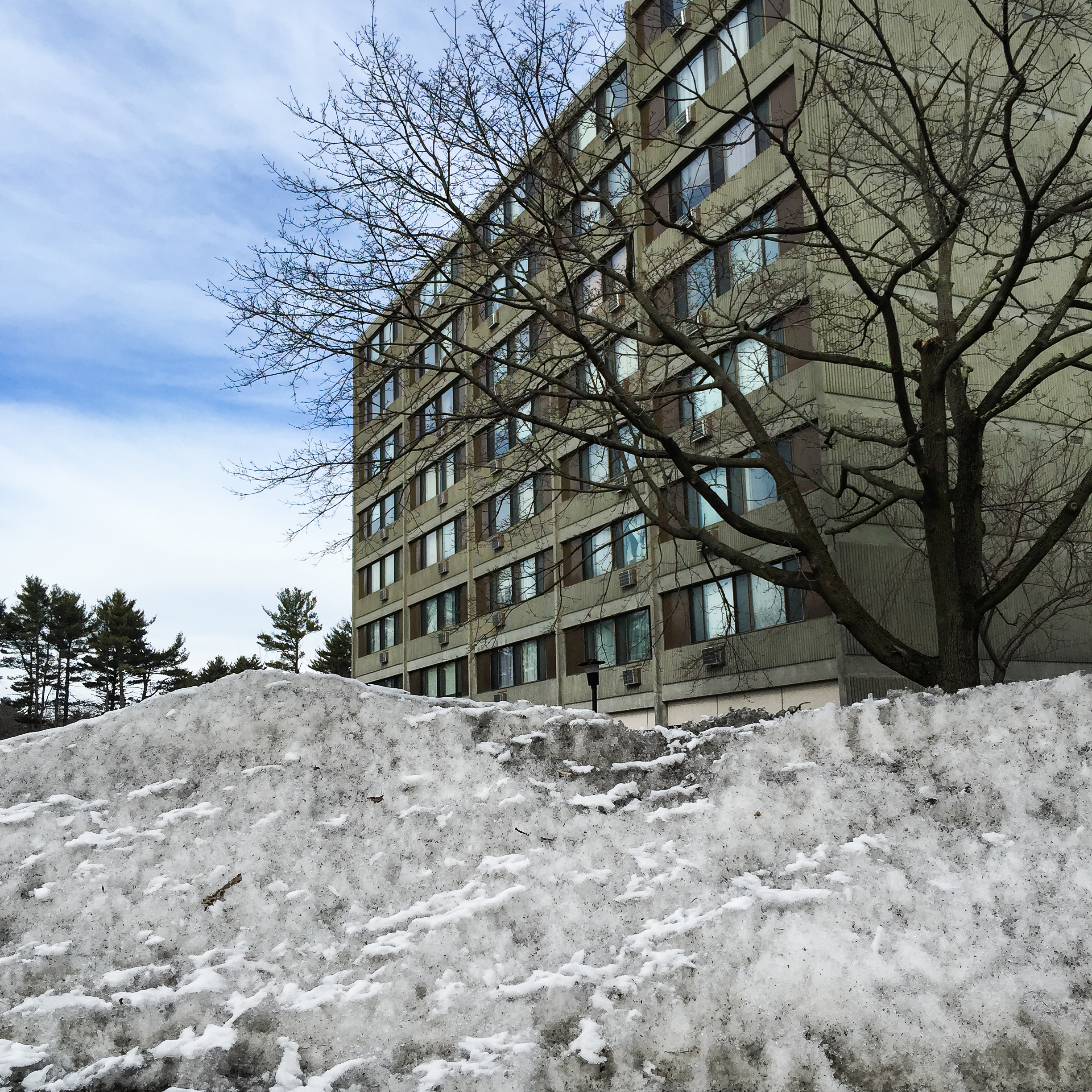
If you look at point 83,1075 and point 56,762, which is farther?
point 56,762

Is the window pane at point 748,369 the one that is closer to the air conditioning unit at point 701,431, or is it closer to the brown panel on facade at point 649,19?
the air conditioning unit at point 701,431

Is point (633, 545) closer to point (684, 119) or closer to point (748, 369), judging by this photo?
point (748, 369)

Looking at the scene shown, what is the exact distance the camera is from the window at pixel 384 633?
42.1m

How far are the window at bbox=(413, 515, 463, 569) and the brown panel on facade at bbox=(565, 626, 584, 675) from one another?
7.55 m

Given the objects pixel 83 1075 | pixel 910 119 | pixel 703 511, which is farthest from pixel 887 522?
pixel 83 1075

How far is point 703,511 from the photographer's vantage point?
24.4 m

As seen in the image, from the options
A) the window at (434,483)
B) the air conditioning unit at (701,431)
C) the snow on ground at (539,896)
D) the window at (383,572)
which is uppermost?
the window at (434,483)

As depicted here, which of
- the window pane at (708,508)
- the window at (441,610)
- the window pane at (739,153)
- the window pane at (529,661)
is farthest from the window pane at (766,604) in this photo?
the window at (441,610)

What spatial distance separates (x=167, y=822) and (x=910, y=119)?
19689 millimetres

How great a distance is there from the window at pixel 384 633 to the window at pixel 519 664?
8596 millimetres

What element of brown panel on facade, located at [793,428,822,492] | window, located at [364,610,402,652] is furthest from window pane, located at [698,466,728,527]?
window, located at [364,610,402,652]

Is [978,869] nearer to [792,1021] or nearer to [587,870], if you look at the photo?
[792,1021]

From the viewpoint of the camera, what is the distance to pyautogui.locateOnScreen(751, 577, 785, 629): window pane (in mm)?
21969

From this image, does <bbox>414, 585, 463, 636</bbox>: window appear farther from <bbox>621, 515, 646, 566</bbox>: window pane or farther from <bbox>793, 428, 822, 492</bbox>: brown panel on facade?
<bbox>793, 428, 822, 492</bbox>: brown panel on facade
